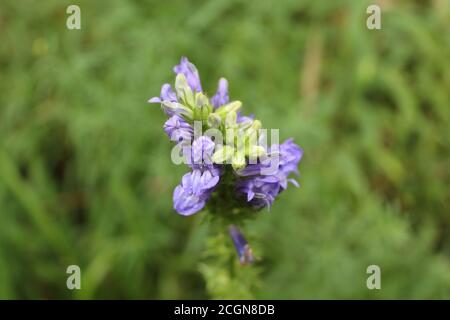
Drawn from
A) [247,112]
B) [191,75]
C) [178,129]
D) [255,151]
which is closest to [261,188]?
[255,151]

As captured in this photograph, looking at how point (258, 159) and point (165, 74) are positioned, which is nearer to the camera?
point (258, 159)

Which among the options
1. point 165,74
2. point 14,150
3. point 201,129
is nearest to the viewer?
point 201,129

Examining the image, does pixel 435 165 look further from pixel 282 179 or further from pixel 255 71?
pixel 282 179

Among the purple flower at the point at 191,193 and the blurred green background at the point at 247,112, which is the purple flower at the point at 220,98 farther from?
the blurred green background at the point at 247,112

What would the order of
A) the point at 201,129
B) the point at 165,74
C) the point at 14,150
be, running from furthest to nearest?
the point at 14,150
the point at 165,74
the point at 201,129

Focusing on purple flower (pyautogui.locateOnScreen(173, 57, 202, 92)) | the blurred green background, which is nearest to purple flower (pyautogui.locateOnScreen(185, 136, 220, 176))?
purple flower (pyautogui.locateOnScreen(173, 57, 202, 92))

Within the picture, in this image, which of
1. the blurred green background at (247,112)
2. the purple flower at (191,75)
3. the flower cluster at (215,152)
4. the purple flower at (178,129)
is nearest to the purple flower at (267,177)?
the flower cluster at (215,152)

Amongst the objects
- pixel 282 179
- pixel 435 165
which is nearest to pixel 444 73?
pixel 435 165

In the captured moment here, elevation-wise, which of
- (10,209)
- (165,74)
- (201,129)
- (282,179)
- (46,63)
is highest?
(46,63)
